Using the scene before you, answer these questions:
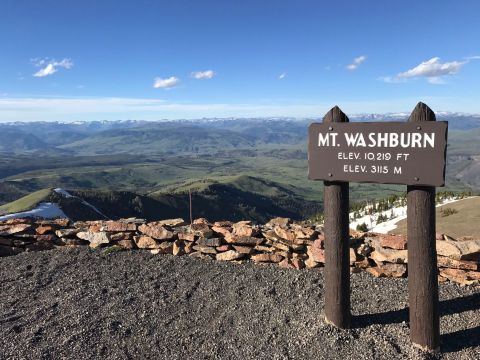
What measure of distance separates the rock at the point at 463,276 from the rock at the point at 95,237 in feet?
28.2

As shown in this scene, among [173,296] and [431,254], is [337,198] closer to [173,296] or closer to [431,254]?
[431,254]

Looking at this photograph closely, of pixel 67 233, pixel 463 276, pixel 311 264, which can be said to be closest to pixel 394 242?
pixel 463 276

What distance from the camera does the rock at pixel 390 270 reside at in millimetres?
9000

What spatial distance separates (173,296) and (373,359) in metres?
4.19

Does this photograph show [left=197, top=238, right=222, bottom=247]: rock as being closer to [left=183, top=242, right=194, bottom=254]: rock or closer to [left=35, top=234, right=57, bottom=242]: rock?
[left=183, top=242, right=194, bottom=254]: rock

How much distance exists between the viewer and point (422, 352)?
639 centimetres

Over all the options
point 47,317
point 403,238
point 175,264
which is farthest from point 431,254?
point 47,317

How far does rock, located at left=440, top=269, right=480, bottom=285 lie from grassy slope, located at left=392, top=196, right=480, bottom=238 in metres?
14.5

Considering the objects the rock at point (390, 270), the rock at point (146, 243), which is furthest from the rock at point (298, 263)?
the rock at point (146, 243)

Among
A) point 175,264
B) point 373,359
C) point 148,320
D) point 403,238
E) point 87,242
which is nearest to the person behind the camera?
point 373,359

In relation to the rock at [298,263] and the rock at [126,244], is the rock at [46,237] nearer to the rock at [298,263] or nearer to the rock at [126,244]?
the rock at [126,244]

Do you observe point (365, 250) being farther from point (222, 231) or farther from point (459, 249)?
point (222, 231)

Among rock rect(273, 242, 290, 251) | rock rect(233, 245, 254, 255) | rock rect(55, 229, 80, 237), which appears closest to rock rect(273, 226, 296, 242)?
rock rect(273, 242, 290, 251)

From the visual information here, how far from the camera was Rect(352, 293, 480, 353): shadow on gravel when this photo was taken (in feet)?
21.8
